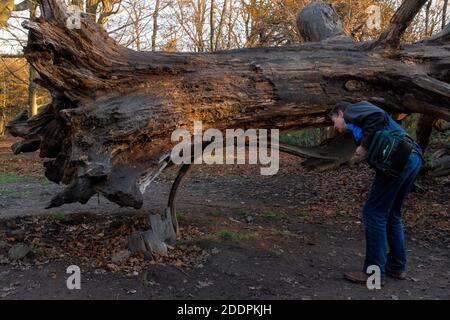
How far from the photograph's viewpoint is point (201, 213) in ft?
25.6

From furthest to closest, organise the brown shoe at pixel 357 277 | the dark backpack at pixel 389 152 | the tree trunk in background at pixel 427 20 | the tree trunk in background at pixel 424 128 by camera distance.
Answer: the tree trunk in background at pixel 427 20
the tree trunk in background at pixel 424 128
the brown shoe at pixel 357 277
the dark backpack at pixel 389 152

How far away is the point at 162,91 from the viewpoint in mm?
5332

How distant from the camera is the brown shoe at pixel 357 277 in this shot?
4.86 metres

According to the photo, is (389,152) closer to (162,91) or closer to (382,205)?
(382,205)

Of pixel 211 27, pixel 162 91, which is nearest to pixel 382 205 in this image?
pixel 162 91

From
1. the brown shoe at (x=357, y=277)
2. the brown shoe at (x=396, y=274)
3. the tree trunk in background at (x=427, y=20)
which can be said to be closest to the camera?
the brown shoe at (x=357, y=277)

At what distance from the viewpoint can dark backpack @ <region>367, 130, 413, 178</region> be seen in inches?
177

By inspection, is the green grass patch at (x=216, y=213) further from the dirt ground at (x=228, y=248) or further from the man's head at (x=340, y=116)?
the man's head at (x=340, y=116)

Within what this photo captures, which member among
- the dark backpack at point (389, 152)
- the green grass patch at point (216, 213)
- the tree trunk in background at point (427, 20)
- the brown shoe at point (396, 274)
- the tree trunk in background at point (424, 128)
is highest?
the tree trunk in background at point (427, 20)

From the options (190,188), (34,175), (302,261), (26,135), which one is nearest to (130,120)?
(26,135)

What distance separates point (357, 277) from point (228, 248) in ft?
5.18

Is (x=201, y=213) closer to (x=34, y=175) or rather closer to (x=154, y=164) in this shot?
(x=154, y=164)

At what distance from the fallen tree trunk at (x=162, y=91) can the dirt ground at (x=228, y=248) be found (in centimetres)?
Answer: 85

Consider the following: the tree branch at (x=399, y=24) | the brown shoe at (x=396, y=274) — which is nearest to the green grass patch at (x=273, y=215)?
the brown shoe at (x=396, y=274)
